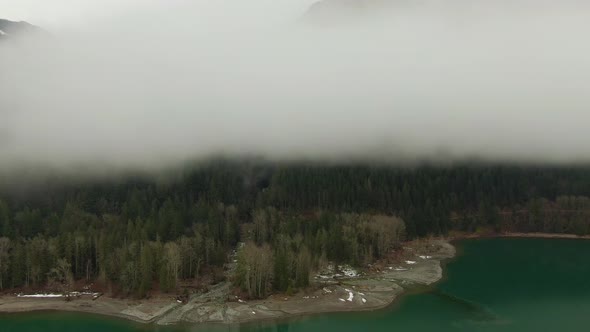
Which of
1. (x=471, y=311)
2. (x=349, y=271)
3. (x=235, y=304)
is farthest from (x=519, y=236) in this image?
(x=235, y=304)

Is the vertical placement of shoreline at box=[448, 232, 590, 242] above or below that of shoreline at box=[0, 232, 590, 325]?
above

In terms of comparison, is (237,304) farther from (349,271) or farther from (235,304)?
(349,271)

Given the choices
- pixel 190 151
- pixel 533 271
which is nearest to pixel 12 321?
pixel 533 271

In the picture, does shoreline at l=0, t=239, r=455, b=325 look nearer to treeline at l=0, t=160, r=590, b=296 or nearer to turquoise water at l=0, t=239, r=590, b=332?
turquoise water at l=0, t=239, r=590, b=332

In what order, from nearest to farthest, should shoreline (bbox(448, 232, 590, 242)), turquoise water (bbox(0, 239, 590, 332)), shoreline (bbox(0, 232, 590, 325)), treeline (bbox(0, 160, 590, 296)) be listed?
turquoise water (bbox(0, 239, 590, 332)), shoreline (bbox(0, 232, 590, 325)), treeline (bbox(0, 160, 590, 296)), shoreline (bbox(448, 232, 590, 242))

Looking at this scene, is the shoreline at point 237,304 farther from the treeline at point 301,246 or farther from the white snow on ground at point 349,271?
the treeline at point 301,246

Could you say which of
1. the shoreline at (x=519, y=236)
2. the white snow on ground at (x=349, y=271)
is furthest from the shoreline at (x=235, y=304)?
the shoreline at (x=519, y=236)

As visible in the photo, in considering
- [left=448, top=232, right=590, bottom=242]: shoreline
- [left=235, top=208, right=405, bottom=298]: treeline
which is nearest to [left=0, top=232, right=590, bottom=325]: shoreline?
[left=235, top=208, right=405, bottom=298]: treeline
